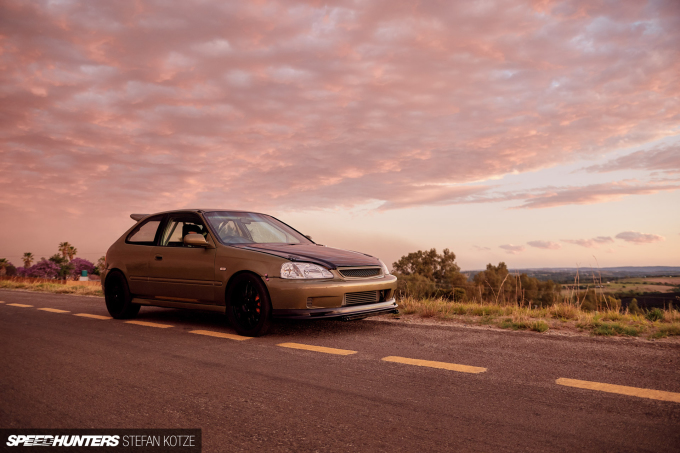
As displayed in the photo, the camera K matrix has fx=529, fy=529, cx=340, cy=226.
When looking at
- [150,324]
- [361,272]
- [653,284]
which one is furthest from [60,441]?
[653,284]

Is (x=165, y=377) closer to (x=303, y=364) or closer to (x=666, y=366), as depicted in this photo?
(x=303, y=364)

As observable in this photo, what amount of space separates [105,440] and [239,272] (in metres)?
3.65

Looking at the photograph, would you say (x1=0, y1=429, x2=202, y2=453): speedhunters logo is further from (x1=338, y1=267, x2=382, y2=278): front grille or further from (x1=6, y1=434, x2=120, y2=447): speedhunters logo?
(x1=338, y1=267, x2=382, y2=278): front grille

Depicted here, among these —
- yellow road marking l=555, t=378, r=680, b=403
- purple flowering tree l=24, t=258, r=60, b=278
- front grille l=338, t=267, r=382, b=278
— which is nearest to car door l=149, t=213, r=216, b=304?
front grille l=338, t=267, r=382, b=278

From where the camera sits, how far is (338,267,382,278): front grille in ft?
21.4

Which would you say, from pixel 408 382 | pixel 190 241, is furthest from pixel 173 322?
pixel 408 382

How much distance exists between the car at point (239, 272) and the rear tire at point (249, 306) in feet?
0.04

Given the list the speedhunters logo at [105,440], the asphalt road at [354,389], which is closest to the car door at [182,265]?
the asphalt road at [354,389]

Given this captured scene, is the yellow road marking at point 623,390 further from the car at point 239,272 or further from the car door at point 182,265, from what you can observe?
the car door at point 182,265

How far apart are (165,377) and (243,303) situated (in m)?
2.21

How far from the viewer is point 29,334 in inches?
264

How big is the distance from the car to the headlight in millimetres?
12

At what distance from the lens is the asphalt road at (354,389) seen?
2984 mm

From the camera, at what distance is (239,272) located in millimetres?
6566
